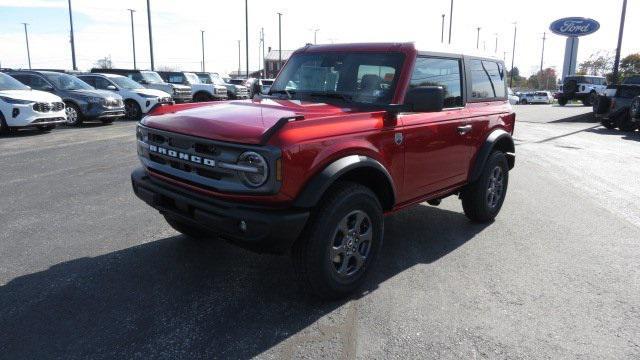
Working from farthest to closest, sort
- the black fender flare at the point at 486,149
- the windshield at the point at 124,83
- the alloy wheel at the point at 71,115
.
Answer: the windshield at the point at 124,83, the alloy wheel at the point at 71,115, the black fender flare at the point at 486,149

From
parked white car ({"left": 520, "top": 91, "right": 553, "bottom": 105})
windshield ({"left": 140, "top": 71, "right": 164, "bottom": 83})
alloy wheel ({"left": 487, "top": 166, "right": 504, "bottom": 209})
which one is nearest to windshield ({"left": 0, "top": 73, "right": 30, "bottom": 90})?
windshield ({"left": 140, "top": 71, "right": 164, "bottom": 83})

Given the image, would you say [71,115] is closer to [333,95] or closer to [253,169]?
[333,95]

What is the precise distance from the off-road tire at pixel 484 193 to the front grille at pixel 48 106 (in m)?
11.7

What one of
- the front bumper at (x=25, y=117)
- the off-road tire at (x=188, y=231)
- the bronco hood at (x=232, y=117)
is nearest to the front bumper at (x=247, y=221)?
the bronco hood at (x=232, y=117)

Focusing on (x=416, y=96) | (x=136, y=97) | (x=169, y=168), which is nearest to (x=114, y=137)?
(x=136, y=97)

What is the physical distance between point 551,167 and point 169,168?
26.9 ft

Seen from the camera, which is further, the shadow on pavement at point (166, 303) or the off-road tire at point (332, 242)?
the off-road tire at point (332, 242)

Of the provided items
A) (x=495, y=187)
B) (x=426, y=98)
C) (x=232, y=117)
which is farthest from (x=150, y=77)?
(x=426, y=98)

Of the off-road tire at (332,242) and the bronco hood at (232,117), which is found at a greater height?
the bronco hood at (232,117)

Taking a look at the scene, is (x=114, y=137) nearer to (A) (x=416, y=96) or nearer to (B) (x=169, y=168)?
(B) (x=169, y=168)

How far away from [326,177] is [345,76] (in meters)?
1.46

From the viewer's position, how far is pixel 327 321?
3.34 m

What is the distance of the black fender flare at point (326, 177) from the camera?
318 centimetres

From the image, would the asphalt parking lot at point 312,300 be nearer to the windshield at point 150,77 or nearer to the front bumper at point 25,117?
the front bumper at point 25,117
